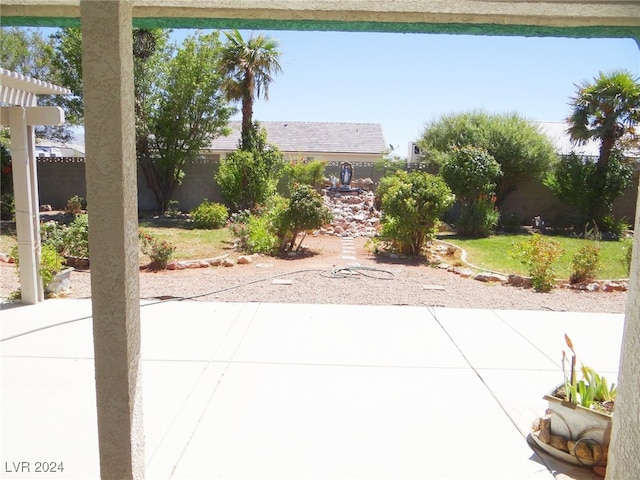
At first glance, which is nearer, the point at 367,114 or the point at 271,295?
the point at 271,295

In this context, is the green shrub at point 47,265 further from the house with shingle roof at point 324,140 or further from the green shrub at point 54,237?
the house with shingle roof at point 324,140

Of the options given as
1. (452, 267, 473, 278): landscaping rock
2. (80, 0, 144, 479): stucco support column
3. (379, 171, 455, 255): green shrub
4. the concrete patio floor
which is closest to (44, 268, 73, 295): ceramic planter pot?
the concrete patio floor

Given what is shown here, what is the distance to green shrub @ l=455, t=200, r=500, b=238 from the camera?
14109mm

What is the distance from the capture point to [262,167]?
1574 centimetres

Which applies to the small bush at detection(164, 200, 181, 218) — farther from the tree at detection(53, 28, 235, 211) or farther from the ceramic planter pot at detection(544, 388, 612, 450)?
the ceramic planter pot at detection(544, 388, 612, 450)

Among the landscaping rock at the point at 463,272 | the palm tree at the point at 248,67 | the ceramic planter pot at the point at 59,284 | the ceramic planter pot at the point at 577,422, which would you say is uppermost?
the palm tree at the point at 248,67

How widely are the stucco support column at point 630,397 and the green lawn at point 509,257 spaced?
310 inches

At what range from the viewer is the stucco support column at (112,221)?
182 cm

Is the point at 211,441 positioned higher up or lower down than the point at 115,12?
lower down

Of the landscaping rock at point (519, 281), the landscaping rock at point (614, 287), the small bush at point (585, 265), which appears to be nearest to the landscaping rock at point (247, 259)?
the landscaping rock at point (519, 281)

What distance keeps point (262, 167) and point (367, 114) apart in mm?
14957

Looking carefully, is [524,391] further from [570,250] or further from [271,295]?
[570,250]

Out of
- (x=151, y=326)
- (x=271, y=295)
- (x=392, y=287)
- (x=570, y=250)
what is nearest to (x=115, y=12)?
(x=151, y=326)

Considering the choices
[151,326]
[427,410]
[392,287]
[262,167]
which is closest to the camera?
[427,410]
